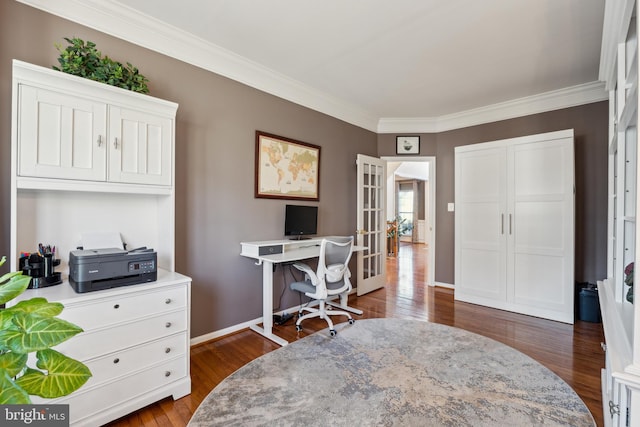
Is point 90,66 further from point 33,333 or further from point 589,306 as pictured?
point 589,306

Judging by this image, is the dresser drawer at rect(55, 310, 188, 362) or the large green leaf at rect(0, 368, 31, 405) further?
the dresser drawer at rect(55, 310, 188, 362)

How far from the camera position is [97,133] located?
1.81 metres

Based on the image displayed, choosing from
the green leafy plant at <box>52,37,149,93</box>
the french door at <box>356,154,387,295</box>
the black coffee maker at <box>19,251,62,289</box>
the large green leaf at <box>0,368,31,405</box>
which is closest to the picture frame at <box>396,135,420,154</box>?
the french door at <box>356,154,387,295</box>

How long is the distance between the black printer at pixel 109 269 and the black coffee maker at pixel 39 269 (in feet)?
0.35

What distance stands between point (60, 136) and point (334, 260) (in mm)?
2278

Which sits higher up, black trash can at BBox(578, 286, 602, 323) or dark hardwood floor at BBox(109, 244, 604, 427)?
black trash can at BBox(578, 286, 602, 323)

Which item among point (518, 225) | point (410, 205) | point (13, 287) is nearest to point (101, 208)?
point (13, 287)

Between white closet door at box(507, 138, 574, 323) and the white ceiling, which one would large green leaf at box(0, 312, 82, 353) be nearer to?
the white ceiling

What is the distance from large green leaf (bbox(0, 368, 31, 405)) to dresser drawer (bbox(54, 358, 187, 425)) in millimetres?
1206

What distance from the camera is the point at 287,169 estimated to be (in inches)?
134

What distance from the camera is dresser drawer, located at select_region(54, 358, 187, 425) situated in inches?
60.7

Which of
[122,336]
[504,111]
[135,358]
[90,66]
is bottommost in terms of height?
[135,358]

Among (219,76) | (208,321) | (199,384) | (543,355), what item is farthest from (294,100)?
(543,355)

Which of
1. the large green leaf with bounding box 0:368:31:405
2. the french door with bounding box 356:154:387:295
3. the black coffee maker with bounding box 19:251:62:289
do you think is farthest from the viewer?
the french door with bounding box 356:154:387:295
